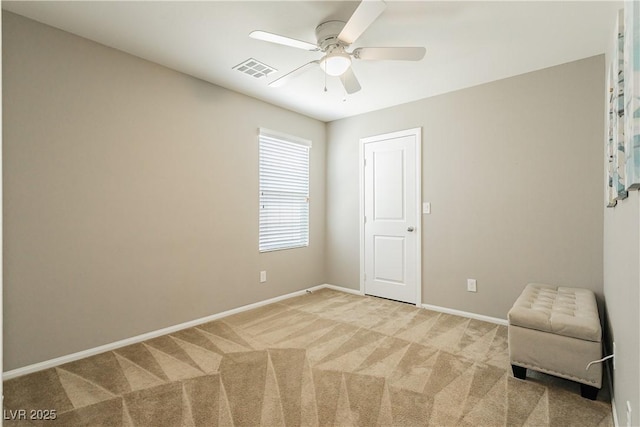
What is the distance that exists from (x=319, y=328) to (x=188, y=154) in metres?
2.13

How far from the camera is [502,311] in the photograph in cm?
335

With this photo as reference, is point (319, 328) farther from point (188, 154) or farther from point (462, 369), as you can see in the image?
point (188, 154)

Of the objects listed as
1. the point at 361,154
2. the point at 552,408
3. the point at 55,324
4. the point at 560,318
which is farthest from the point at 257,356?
the point at 361,154

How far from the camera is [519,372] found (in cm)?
230

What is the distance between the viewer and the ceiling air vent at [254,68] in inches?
118

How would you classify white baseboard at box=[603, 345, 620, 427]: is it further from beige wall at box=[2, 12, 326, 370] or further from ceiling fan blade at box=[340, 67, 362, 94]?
beige wall at box=[2, 12, 326, 370]

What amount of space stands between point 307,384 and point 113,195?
216 centimetres

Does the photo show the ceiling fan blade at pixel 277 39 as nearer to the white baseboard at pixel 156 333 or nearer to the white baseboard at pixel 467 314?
the white baseboard at pixel 156 333

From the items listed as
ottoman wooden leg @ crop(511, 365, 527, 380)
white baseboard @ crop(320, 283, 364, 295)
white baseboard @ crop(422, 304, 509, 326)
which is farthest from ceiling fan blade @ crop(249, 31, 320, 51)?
white baseboard @ crop(320, 283, 364, 295)

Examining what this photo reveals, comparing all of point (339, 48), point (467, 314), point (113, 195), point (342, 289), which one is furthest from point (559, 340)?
point (113, 195)

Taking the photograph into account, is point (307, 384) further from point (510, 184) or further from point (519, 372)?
point (510, 184)

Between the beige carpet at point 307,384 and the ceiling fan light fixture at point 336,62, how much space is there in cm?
221

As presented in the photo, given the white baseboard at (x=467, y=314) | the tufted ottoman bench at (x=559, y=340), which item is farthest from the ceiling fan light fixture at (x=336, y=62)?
the white baseboard at (x=467, y=314)

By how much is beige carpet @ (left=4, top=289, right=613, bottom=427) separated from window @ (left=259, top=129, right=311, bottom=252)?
1.36 m
